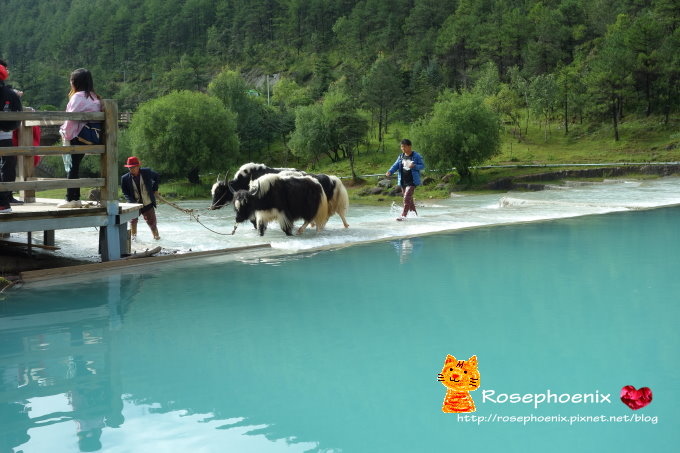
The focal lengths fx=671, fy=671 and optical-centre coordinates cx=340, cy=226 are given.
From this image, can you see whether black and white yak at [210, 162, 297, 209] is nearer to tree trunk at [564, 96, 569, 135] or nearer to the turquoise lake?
the turquoise lake

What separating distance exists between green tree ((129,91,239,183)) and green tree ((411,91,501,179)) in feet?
50.1

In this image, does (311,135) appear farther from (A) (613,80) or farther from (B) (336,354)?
(B) (336,354)

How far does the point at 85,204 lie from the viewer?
31.8ft

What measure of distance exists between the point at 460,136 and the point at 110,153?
3649 cm

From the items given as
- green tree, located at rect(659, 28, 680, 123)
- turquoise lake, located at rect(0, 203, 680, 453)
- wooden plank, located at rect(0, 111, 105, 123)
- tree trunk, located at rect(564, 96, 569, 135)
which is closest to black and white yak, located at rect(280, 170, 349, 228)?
turquoise lake, located at rect(0, 203, 680, 453)

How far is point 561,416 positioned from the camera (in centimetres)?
468

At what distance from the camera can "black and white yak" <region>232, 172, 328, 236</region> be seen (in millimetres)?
13156

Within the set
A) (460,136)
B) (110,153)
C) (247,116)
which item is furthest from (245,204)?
(247,116)

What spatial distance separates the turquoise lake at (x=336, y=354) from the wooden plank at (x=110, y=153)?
4.14 feet

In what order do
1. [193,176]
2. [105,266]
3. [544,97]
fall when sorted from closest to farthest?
[105,266] → [193,176] → [544,97]

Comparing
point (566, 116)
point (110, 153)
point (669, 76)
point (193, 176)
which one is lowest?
point (193, 176)

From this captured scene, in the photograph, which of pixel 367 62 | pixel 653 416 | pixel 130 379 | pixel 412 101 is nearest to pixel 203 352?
pixel 130 379

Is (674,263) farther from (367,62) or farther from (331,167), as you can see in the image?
(367,62)

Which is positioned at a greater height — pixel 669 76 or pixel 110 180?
pixel 669 76
